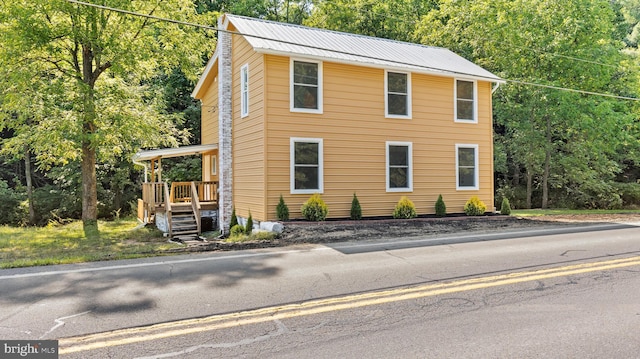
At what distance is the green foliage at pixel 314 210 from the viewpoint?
507 inches

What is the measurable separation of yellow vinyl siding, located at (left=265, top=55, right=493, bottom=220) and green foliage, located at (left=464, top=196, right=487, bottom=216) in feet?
1.19

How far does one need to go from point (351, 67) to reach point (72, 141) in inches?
416

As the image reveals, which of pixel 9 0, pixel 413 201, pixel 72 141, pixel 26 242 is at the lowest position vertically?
pixel 26 242

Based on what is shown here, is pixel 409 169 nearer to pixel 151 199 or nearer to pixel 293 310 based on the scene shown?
pixel 151 199

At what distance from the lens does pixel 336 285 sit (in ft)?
18.9

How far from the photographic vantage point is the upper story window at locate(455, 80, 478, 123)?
53.2 ft

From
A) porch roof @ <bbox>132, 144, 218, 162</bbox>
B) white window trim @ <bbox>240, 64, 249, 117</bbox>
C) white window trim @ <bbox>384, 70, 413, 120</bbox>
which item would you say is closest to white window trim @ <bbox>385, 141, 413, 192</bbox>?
white window trim @ <bbox>384, 70, 413, 120</bbox>

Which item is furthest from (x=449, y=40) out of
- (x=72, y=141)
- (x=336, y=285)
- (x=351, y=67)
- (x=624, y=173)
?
(x=336, y=285)

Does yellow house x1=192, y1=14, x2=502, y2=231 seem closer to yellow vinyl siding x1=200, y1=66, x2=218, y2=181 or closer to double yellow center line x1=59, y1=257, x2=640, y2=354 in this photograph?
yellow vinyl siding x1=200, y1=66, x2=218, y2=181

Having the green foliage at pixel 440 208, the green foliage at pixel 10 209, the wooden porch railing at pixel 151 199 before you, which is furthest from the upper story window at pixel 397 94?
the green foliage at pixel 10 209

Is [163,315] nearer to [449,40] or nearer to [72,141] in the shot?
[72,141]

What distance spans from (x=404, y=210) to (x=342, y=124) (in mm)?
3622

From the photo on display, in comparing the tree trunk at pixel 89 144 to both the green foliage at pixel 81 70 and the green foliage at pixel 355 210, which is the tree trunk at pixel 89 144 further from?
the green foliage at pixel 355 210

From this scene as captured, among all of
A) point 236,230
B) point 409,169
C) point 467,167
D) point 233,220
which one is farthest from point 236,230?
point 467,167
